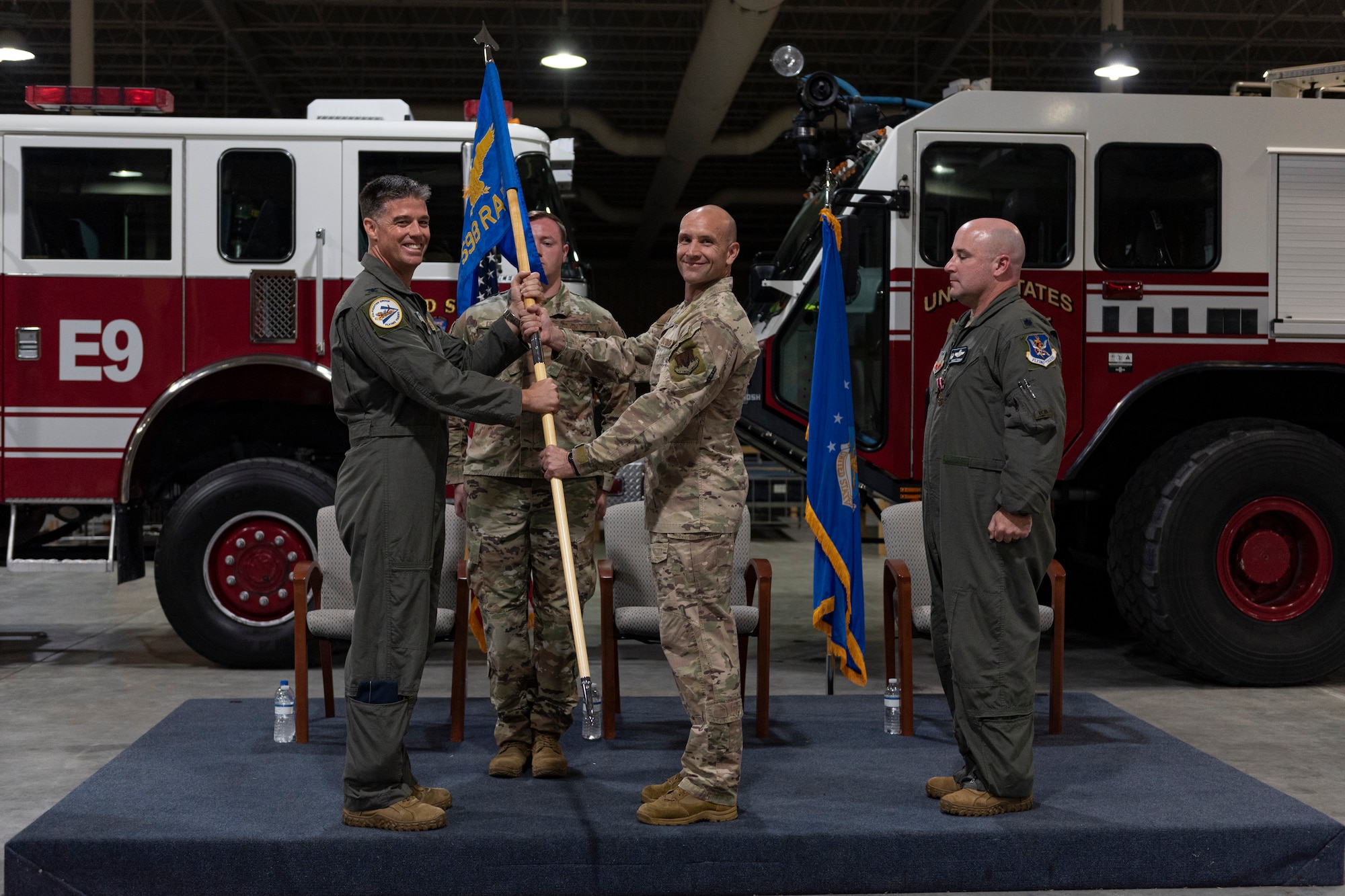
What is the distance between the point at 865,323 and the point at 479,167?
225 cm

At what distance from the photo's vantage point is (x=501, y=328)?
376 centimetres

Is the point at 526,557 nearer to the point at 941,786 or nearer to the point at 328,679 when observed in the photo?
the point at 328,679

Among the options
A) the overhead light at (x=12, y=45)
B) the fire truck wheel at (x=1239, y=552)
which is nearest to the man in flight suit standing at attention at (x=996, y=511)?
the fire truck wheel at (x=1239, y=552)

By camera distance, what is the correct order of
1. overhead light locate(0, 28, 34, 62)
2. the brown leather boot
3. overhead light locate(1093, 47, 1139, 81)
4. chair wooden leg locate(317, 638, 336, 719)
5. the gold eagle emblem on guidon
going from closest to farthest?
1. the brown leather boot
2. the gold eagle emblem on guidon
3. chair wooden leg locate(317, 638, 336, 719)
4. overhead light locate(0, 28, 34, 62)
5. overhead light locate(1093, 47, 1139, 81)

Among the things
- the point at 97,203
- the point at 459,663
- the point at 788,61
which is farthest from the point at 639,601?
the point at 97,203

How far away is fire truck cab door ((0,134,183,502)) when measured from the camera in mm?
5668

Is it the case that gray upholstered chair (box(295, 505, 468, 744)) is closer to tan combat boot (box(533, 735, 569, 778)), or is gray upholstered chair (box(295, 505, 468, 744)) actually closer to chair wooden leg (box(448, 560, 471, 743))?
chair wooden leg (box(448, 560, 471, 743))

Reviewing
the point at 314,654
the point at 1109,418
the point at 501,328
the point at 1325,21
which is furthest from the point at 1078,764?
the point at 1325,21

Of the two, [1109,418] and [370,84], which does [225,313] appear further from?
[370,84]

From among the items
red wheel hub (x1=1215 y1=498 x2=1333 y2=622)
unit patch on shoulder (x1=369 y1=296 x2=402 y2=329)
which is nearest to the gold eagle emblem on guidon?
unit patch on shoulder (x1=369 y1=296 x2=402 y2=329)

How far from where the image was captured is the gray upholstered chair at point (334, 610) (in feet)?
14.6

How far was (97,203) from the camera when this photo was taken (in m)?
5.77

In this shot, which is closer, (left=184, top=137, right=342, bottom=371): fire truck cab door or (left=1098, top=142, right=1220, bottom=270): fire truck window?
(left=1098, top=142, right=1220, bottom=270): fire truck window

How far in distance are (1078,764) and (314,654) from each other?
3.81m
